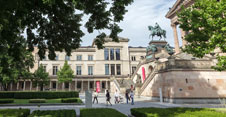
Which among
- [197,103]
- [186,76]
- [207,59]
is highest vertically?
[207,59]

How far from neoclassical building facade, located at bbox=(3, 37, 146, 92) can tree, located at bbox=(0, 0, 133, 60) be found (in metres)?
44.4

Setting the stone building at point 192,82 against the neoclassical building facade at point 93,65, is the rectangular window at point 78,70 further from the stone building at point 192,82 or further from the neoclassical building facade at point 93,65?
the stone building at point 192,82

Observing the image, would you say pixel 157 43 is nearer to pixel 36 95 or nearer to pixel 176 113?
pixel 176 113

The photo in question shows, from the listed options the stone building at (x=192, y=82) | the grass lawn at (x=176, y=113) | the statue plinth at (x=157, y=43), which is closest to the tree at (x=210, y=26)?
the grass lawn at (x=176, y=113)

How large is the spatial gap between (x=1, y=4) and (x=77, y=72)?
54.4 meters

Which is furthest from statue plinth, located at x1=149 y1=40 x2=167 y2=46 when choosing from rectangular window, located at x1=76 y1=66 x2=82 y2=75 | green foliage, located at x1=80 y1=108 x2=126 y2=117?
rectangular window, located at x1=76 y1=66 x2=82 y2=75

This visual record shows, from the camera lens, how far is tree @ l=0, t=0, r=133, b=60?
8570 millimetres

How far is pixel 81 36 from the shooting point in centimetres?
1194

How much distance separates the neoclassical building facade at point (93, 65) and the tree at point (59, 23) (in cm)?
4439

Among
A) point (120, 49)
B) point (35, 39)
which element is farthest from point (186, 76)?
point (120, 49)

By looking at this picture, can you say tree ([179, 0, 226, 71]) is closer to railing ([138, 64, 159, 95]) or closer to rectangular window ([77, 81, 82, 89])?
railing ([138, 64, 159, 95])

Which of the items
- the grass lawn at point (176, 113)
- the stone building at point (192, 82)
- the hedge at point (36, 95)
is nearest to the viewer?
the grass lawn at point (176, 113)

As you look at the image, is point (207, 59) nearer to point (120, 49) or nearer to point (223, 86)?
point (223, 86)

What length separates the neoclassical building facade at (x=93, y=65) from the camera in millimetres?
56375
